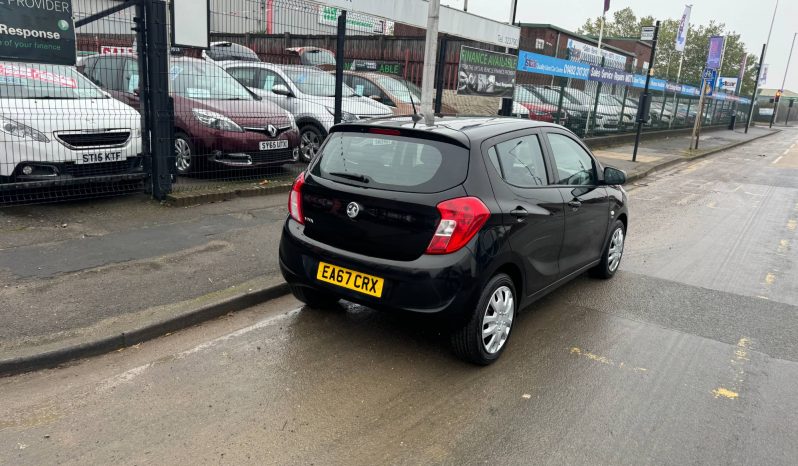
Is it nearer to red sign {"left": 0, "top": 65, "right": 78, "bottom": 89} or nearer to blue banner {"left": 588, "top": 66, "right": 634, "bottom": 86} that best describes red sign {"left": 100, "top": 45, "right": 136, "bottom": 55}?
red sign {"left": 0, "top": 65, "right": 78, "bottom": 89}

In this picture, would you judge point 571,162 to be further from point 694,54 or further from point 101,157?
point 694,54

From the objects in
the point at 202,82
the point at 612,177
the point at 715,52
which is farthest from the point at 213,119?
the point at 715,52

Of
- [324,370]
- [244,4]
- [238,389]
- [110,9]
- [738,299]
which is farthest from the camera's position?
[244,4]

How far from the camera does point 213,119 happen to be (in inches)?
309

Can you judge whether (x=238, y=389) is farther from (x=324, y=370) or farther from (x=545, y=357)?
(x=545, y=357)

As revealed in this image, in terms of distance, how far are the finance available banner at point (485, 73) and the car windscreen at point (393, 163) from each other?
8440 mm

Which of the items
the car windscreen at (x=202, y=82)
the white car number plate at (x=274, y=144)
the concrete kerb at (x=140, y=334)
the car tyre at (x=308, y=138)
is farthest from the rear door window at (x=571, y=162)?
the car tyre at (x=308, y=138)

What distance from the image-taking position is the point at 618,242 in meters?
5.93

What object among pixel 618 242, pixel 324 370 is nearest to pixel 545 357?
pixel 324 370

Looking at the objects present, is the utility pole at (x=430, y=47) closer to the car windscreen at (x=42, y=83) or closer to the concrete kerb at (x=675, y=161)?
the car windscreen at (x=42, y=83)

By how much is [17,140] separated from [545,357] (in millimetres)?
5687

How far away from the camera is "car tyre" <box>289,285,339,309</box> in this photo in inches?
176

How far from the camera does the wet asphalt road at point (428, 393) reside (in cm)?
293

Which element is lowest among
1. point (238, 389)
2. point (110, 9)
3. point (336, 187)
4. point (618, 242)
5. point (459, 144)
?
point (238, 389)
